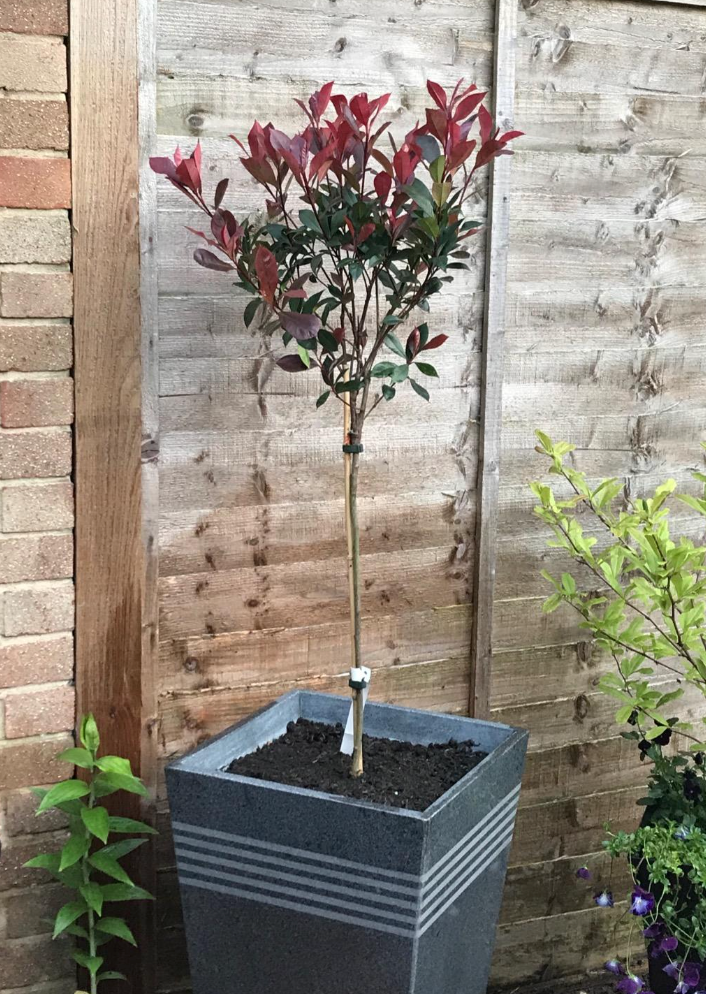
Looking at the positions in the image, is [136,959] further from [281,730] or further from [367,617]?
[367,617]

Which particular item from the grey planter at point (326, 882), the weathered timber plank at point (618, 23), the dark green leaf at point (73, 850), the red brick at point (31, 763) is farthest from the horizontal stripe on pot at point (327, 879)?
the weathered timber plank at point (618, 23)

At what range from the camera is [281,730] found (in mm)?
2234

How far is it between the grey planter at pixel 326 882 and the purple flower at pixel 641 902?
0.38m

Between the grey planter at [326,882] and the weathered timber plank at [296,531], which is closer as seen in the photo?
the grey planter at [326,882]

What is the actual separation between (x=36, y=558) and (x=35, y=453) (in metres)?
0.20

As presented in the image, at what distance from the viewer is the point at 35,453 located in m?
2.07

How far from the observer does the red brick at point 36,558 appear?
81.7 inches

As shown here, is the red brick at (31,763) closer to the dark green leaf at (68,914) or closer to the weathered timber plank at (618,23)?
the dark green leaf at (68,914)

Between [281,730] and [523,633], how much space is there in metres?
0.71

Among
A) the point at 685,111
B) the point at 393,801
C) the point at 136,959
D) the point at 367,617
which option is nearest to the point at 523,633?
the point at 367,617

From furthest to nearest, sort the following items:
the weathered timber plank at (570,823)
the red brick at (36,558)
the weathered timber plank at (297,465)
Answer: the weathered timber plank at (570,823) < the weathered timber plank at (297,465) < the red brick at (36,558)

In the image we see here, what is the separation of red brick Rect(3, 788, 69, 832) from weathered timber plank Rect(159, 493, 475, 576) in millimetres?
517

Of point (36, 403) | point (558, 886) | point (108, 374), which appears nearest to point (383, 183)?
point (108, 374)

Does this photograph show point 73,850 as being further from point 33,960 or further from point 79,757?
point 33,960
